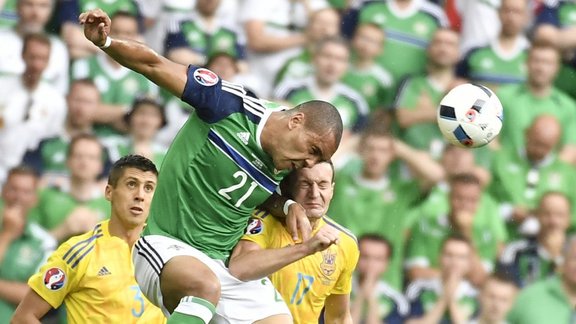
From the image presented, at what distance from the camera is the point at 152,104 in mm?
9953

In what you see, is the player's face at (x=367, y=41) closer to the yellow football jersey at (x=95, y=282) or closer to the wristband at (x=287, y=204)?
the yellow football jersey at (x=95, y=282)

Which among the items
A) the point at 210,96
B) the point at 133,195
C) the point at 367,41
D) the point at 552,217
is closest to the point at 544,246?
the point at 552,217

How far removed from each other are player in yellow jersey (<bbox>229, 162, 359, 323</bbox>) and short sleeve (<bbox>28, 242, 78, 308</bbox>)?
3.60 feet

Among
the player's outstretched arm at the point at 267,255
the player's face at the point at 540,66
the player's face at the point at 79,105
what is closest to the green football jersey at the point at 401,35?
the player's face at the point at 540,66

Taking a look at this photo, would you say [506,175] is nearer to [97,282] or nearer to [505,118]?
[505,118]

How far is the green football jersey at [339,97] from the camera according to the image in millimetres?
10320

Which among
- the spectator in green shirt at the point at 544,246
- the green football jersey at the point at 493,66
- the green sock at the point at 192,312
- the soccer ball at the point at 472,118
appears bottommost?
the spectator in green shirt at the point at 544,246

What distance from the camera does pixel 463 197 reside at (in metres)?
10.5

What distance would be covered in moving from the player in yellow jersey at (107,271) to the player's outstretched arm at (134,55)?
4.30 ft

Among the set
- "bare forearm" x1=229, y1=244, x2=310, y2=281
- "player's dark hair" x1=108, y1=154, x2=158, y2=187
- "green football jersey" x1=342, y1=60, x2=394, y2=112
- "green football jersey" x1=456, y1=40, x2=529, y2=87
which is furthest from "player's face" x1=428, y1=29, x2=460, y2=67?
"bare forearm" x1=229, y1=244, x2=310, y2=281

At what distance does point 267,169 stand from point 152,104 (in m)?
3.55

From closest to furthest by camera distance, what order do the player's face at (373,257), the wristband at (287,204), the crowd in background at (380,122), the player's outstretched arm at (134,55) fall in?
the player's outstretched arm at (134,55)
the wristband at (287,204)
the crowd in background at (380,122)
the player's face at (373,257)

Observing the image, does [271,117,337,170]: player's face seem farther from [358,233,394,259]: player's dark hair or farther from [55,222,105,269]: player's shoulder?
[358,233,394,259]: player's dark hair

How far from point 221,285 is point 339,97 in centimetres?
407
